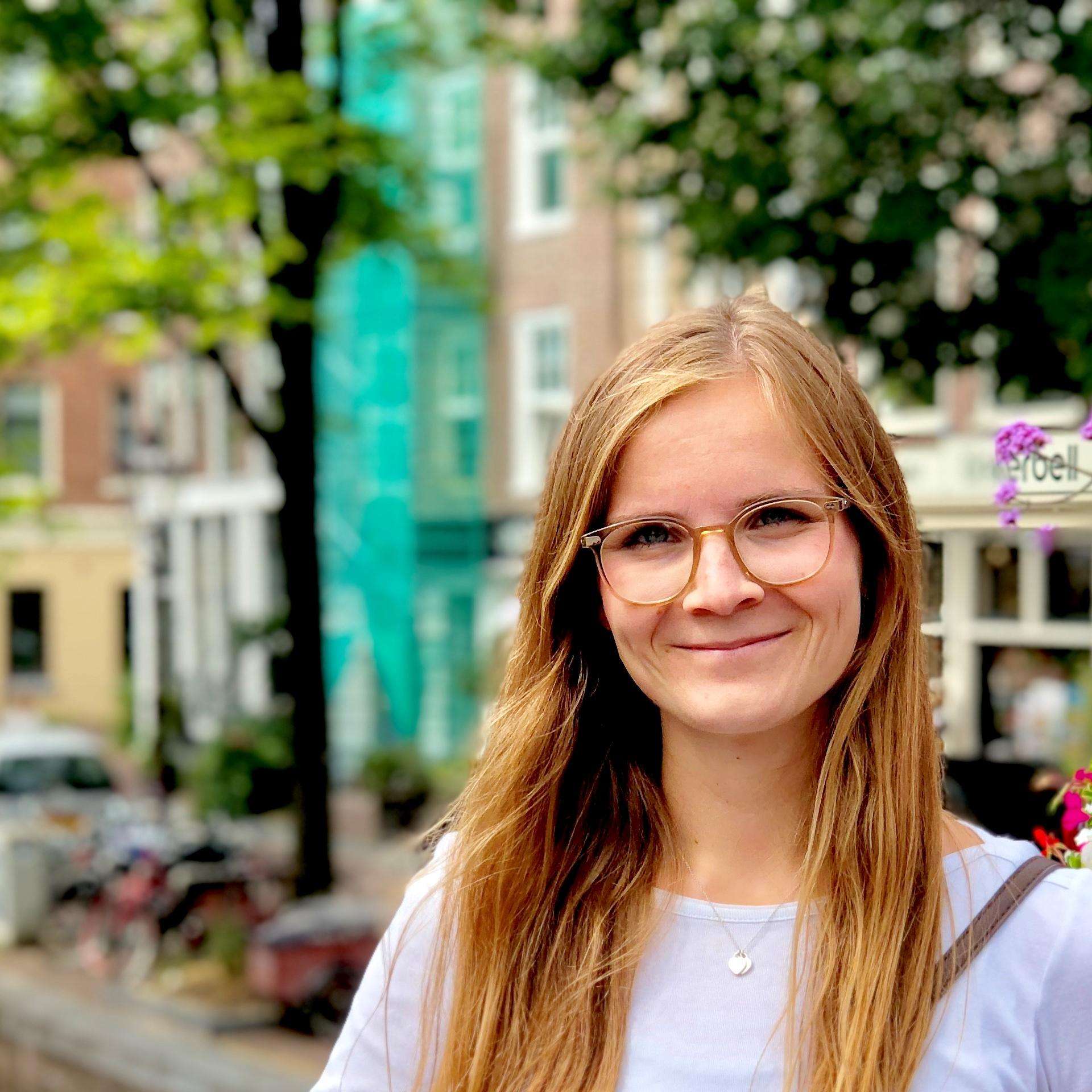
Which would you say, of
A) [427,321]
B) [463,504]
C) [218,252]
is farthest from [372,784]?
[218,252]

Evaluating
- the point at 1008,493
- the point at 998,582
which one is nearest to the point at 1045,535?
the point at 1008,493

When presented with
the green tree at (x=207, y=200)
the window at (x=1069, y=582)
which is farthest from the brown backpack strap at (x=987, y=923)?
the window at (x=1069, y=582)

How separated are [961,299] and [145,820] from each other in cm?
Result: 721

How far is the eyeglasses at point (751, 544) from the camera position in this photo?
1.41m

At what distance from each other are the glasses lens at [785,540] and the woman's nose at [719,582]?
0.04 feet

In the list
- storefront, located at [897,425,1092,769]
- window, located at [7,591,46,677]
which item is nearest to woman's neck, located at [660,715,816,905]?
storefront, located at [897,425,1092,769]

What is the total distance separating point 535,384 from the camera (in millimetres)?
17859

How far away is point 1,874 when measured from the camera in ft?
38.0

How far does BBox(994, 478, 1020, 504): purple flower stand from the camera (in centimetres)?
196

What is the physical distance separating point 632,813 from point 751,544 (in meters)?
0.32

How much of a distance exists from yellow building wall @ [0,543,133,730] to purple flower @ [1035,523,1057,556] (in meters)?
28.6

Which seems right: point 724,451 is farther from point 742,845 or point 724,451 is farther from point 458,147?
point 458,147

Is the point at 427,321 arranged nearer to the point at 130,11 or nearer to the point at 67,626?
the point at 130,11

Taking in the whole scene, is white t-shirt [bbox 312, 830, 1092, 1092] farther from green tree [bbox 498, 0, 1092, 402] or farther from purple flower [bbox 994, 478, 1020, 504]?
green tree [bbox 498, 0, 1092, 402]
